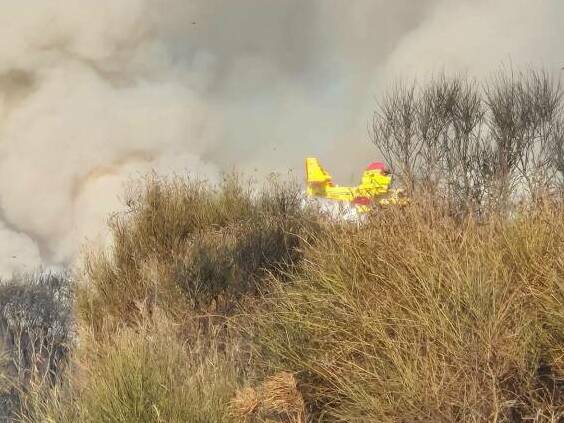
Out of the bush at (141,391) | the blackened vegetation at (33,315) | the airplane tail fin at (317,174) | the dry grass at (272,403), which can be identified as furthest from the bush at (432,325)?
the airplane tail fin at (317,174)

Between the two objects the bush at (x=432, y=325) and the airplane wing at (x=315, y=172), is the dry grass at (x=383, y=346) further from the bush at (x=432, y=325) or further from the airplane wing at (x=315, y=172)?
the airplane wing at (x=315, y=172)

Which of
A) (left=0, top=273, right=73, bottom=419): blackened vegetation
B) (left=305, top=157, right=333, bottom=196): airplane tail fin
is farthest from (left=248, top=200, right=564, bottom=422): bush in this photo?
(left=305, top=157, right=333, bottom=196): airplane tail fin

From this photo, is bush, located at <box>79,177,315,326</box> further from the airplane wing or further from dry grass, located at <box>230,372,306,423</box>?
the airplane wing

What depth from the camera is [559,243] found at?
424 centimetres

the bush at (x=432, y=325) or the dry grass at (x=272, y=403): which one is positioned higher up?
the bush at (x=432, y=325)

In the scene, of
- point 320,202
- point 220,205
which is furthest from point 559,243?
point 220,205

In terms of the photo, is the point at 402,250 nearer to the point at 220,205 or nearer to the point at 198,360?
the point at 198,360

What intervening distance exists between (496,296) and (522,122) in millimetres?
20328

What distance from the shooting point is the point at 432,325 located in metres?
3.64

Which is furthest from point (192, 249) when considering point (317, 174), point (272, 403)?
point (317, 174)

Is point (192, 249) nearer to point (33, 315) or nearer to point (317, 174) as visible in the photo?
point (33, 315)

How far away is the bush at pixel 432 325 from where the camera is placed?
3.42 m

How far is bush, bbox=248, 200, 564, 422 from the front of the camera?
342 cm

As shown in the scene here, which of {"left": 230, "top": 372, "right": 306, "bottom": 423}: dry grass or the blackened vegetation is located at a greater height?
{"left": 230, "top": 372, "right": 306, "bottom": 423}: dry grass
